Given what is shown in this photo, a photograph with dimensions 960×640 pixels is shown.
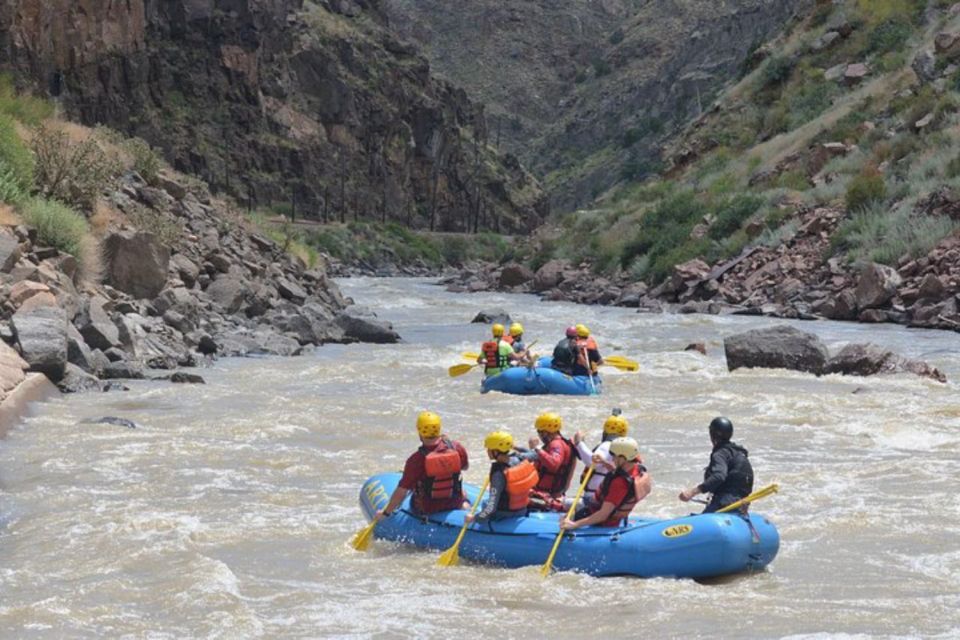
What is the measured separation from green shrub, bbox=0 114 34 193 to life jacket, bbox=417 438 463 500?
38.7 feet

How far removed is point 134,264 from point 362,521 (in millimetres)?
10710

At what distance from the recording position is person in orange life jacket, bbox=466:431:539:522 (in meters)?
7.60

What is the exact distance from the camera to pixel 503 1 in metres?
175

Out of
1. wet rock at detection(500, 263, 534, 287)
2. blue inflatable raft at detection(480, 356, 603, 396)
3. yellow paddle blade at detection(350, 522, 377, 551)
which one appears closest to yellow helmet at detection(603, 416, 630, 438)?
yellow paddle blade at detection(350, 522, 377, 551)

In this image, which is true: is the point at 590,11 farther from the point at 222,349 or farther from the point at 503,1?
the point at 222,349

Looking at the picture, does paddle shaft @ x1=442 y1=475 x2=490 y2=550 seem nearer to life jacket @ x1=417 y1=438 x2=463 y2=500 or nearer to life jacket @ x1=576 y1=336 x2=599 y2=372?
life jacket @ x1=417 y1=438 x2=463 y2=500

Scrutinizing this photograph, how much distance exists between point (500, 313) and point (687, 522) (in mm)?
19867

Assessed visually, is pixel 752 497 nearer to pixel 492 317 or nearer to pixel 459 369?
pixel 459 369

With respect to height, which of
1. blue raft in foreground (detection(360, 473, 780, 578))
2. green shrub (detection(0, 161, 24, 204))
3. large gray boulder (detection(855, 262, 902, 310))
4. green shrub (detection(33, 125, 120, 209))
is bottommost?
blue raft in foreground (detection(360, 473, 780, 578))

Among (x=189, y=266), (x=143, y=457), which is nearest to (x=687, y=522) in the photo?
(x=143, y=457)

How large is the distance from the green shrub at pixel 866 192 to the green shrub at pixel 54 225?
1782 cm

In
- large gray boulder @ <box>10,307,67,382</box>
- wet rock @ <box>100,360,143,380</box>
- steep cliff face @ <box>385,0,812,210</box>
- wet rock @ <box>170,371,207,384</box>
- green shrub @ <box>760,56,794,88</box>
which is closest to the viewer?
large gray boulder @ <box>10,307,67,382</box>

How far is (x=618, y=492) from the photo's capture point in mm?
7480

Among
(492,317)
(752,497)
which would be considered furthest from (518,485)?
(492,317)
